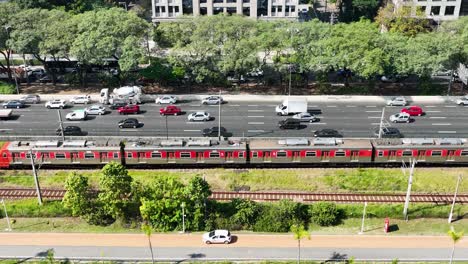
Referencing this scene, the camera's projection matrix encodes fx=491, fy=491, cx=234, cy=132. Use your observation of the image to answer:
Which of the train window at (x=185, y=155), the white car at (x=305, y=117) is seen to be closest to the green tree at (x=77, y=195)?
the train window at (x=185, y=155)

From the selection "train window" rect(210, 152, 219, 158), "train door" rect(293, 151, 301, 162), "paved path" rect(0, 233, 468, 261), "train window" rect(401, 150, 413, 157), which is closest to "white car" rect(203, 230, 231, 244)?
"paved path" rect(0, 233, 468, 261)

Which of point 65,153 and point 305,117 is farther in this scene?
point 305,117

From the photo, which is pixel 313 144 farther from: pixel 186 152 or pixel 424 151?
pixel 186 152

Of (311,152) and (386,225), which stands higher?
(311,152)

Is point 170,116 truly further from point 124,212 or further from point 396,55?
point 396,55

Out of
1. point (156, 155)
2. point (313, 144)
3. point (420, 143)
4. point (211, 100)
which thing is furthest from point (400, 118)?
point (156, 155)

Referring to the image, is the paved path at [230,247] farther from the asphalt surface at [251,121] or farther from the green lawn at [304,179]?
the asphalt surface at [251,121]

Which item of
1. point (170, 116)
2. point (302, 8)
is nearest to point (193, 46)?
point (170, 116)
